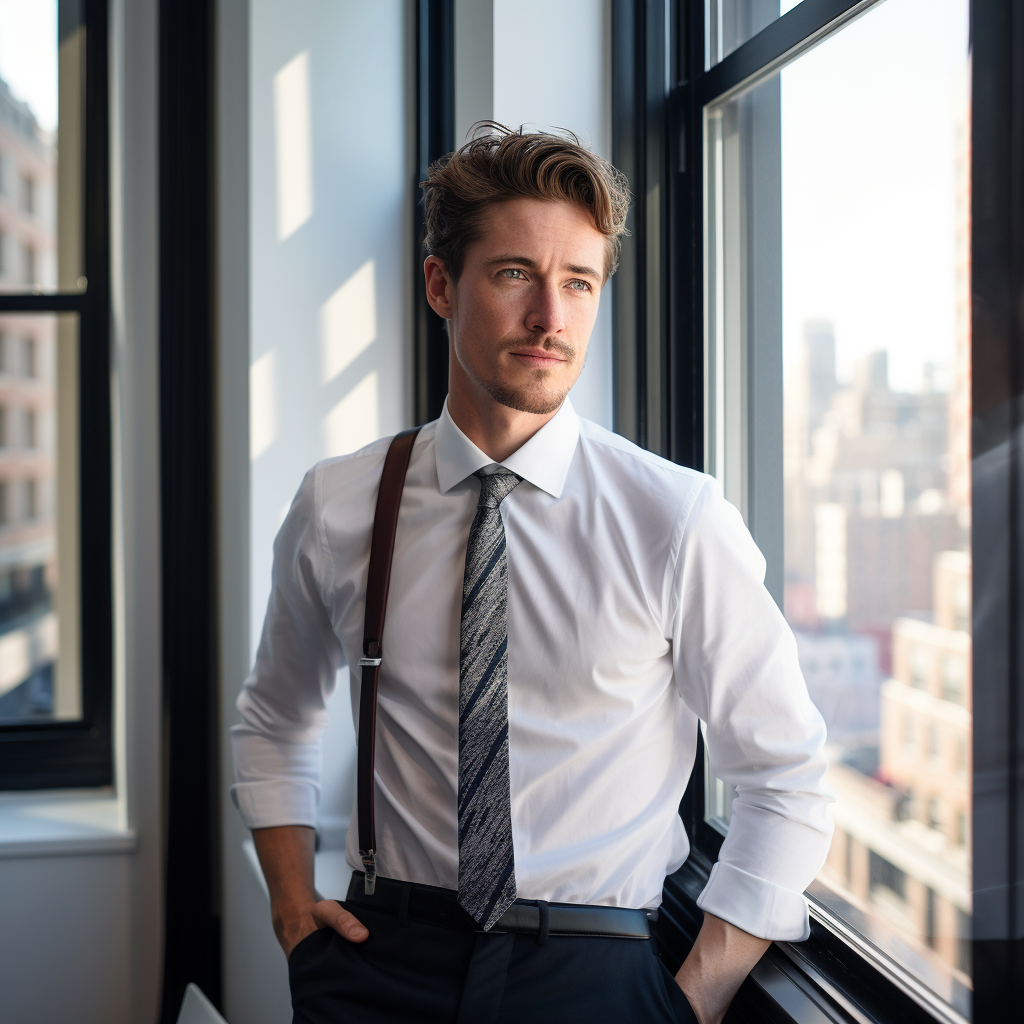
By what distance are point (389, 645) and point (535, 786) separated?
25 cm

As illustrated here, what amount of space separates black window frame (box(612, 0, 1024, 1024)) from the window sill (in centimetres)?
181

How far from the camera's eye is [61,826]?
7.98 feet

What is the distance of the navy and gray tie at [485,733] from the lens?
3.18 ft

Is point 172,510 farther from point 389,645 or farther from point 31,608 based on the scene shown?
point 389,645

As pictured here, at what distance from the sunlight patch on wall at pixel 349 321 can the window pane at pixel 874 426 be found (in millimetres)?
997

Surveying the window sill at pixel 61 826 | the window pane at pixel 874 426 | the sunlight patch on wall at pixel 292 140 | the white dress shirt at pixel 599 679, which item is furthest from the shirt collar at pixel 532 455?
the window sill at pixel 61 826

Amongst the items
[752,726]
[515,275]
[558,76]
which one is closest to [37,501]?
[558,76]

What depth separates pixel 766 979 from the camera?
103 cm

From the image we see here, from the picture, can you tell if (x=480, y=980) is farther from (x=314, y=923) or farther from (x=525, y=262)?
(x=525, y=262)

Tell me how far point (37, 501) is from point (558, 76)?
2.10 metres

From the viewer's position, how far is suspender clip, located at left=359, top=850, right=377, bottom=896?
1.06 metres

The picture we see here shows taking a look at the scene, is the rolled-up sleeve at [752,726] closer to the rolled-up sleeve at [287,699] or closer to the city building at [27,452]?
the rolled-up sleeve at [287,699]

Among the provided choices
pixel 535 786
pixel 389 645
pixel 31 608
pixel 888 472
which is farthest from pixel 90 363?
pixel 888 472

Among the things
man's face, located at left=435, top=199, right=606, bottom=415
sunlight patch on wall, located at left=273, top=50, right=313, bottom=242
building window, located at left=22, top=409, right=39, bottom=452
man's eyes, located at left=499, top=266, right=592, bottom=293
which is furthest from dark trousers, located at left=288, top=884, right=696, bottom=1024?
building window, located at left=22, top=409, right=39, bottom=452
